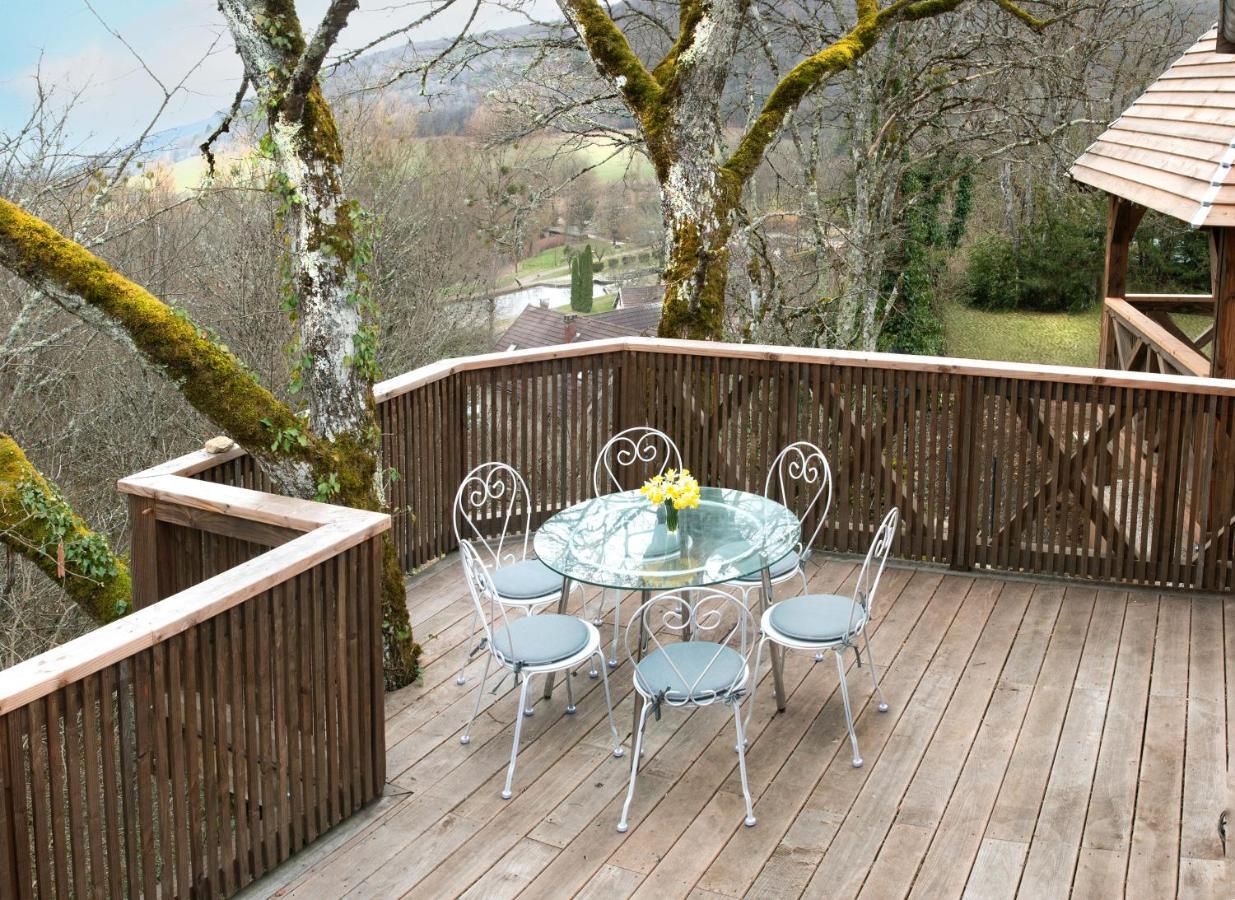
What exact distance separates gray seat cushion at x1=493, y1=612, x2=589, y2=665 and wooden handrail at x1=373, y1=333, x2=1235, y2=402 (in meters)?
1.54

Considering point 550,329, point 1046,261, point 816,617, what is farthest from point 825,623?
point 1046,261

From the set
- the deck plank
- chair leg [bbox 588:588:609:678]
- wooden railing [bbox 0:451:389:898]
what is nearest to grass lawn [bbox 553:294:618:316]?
chair leg [bbox 588:588:609:678]

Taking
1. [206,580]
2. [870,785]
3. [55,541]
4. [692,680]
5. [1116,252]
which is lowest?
[870,785]

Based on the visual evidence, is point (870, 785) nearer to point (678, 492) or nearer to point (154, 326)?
point (678, 492)

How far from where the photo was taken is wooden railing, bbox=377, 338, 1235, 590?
5875 mm

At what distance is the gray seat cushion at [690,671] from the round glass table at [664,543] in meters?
0.24

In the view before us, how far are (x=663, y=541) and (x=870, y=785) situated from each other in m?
1.19

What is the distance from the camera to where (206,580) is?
Result: 3879 millimetres

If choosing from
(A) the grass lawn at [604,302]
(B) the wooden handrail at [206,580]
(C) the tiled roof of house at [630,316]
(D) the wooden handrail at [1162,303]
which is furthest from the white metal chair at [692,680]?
(C) the tiled roof of house at [630,316]

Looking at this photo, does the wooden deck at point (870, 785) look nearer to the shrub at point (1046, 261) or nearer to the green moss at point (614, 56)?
the green moss at point (614, 56)

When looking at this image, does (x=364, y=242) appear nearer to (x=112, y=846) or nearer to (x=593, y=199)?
(x=112, y=846)

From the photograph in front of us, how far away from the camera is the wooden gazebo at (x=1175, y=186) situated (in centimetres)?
709

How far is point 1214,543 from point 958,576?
1207 mm

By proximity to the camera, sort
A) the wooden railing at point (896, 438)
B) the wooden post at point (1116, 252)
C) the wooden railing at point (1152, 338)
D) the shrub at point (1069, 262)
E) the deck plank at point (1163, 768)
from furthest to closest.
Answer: the shrub at point (1069, 262) < the wooden post at point (1116, 252) < the wooden railing at point (1152, 338) < the wooden railing at point (896, 438) < the deck plank at point (1163, 768)
